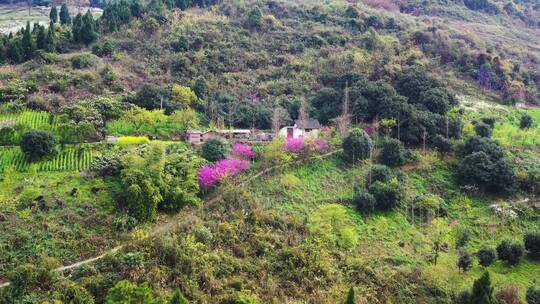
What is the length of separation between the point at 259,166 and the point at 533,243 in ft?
60.7

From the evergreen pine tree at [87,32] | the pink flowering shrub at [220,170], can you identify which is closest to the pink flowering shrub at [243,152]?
the pink flowering shrub at [220,170]

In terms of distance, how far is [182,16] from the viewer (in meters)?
61.0

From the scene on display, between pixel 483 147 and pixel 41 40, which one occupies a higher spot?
pixel 41 40

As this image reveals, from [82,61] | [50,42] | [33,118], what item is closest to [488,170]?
[33,118]

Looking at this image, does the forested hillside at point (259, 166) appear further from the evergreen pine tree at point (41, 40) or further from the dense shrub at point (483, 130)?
the evergreen pine tree at point (41, 40)

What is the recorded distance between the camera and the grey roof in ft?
143

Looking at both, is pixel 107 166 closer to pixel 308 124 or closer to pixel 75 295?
pixel 75 295

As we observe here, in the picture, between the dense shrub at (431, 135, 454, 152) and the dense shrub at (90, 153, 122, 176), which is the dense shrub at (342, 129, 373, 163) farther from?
the dense shrub at (90, 153, 122, 176)

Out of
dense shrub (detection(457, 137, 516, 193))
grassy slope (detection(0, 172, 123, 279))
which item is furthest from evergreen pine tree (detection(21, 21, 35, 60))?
dense shrub (detection(457, 137, 516, 193))

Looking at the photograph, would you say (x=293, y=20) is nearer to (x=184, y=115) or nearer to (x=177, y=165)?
(x=184, y=115)

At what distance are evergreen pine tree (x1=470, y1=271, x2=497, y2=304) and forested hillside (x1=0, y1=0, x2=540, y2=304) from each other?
73 millimetres

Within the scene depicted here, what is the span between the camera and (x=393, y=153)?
134 feet

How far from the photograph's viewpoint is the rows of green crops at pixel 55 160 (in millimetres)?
33344

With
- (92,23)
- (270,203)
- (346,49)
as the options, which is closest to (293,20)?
(346,49)
